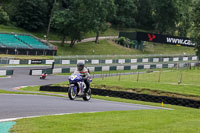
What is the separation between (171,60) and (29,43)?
22757 millimetres

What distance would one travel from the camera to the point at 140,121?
11.0 m

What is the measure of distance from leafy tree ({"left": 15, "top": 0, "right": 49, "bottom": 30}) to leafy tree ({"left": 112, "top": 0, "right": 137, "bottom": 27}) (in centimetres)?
2371

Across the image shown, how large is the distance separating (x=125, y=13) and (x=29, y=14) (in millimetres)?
30713

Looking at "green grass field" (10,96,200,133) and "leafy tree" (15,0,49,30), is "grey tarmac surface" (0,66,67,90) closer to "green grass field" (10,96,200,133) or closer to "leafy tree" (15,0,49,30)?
"green grass field" (10,96,200,133)

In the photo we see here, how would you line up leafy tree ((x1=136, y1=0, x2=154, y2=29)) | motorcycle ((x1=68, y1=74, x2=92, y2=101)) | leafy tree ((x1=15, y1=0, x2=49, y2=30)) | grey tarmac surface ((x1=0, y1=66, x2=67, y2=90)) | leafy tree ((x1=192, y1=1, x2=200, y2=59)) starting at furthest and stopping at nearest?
1. leafy tree ((x1=136, y1=0, x2=154, y2=29))
2. leafy tree ((x1=15, y1=0, x2=49, y2=30))
3. leafy tree ((x1=192, y1=1, x2=200, y2=59))
4. grey tarmac surface ((x1=0, y1=66, x2=67, y2=90))
5. motorcycle ((x1=68, y1=74, x2=92, y2=101))

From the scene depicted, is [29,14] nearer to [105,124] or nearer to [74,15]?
[74,15]

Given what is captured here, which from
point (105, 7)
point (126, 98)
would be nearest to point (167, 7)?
point (105, 7)

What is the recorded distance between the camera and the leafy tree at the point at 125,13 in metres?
94.8

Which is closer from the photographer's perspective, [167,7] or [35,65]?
[35,65]

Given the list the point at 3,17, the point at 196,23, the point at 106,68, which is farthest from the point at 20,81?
the point at 3,17

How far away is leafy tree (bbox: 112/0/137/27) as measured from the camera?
94812 mm

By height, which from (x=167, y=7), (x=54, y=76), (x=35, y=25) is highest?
(x=167, y=7)

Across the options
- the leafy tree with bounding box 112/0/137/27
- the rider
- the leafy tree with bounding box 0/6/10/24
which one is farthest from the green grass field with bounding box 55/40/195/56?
the rider

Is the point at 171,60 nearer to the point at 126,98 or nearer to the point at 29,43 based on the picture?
the point at 29,43
